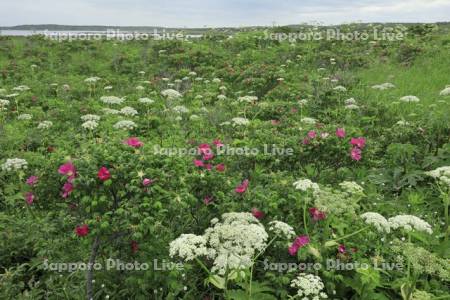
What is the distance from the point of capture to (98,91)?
15.0 m

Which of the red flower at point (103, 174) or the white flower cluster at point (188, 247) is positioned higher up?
the red flower at point (103, 174)

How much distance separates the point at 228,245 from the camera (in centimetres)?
396

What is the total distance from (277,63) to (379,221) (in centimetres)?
1522

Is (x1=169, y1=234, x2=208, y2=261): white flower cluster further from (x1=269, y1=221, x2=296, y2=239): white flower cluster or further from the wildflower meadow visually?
(x1=269, y1=221, x2=296, y2=239): white flower cluster

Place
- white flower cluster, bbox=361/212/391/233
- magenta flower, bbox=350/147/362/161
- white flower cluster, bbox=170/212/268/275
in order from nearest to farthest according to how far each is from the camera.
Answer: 1. white flower cluster, bbox=170/212/268/275
2. white flower cluster, bbox=361/212/391/233
3. magenta flower, bbox=350/147/362/161

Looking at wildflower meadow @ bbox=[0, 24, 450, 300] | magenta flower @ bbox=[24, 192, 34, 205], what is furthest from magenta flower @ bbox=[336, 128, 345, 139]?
magenta flower @ bbox=[24, 192, 34, 205]

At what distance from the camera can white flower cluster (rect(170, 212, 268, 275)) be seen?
3.85m

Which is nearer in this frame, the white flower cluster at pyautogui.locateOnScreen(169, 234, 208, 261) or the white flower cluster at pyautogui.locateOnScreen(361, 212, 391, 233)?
the white flower cluster at pyautogui.locateOnScreen(169, 234, 208, 261)

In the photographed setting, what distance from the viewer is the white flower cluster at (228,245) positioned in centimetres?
385

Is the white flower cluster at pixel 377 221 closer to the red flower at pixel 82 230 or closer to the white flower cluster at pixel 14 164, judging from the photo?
the red flower at pixel 82 230

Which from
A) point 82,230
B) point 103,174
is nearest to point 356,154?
point 103,174

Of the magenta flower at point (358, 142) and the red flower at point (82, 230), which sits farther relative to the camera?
the magenta flower at point (358, 142)

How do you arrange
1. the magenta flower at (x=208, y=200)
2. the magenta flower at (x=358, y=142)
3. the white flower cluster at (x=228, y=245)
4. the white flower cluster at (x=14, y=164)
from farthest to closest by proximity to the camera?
1. the magenta flower at (x=358, y=142)
2. the white flower cluster at (x=14, y=164)
3. the magenta flower at (x=208, y=200)
4. the white flower cluster at (x=228, y=245)

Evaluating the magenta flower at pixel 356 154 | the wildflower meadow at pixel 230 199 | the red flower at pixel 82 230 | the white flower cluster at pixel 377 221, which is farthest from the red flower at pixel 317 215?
the red flower at pixel 82 230
